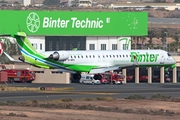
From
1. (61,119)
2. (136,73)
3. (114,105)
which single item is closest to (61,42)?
(136,73)

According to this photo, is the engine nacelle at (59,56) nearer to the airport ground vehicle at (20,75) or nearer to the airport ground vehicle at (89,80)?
the airport ground vehicle at (89,80)

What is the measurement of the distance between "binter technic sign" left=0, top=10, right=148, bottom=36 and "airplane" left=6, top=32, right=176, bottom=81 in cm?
4196

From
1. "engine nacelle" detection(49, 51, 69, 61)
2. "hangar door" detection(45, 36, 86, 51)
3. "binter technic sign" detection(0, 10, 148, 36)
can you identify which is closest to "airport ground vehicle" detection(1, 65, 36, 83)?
"binter technic sign" detection(0, 10, 148, 36)

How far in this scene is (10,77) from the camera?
374ft

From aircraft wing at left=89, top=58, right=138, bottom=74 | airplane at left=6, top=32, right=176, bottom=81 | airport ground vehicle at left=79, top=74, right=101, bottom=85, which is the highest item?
airplane at left=6, top=32, right=176, bottom=81

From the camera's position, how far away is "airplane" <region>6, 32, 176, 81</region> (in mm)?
89625

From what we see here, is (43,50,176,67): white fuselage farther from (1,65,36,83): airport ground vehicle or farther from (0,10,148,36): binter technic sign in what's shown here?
(0,10,148,36): binter technic sign

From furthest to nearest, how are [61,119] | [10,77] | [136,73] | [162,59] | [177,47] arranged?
1. [177,47]
2. [136,73]
3. [10,77]
4. [162,59]
5. [61,119]

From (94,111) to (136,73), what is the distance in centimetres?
7485

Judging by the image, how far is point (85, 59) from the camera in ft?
300

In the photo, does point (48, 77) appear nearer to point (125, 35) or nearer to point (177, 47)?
point (125, 35)

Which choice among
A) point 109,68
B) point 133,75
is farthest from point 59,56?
point 133,75

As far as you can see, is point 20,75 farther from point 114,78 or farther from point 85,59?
point 85,59

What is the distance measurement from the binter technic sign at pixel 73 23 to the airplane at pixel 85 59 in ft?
138
